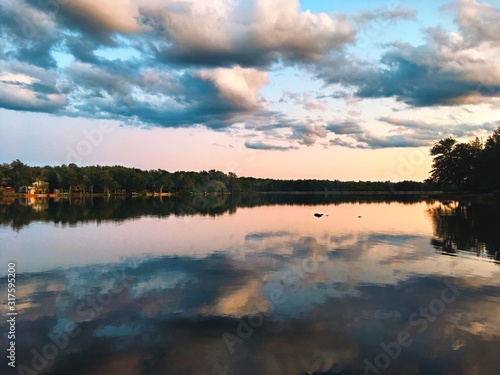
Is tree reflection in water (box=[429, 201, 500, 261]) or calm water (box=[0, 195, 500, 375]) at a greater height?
tree reflection in water (box=[429, 201, 500, 261])

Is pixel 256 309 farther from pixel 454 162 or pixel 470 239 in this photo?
pixel 454 162

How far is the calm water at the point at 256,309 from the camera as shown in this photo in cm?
1131

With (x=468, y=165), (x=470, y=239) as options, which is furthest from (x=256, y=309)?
(x=468, y=165)

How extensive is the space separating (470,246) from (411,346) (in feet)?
77.5

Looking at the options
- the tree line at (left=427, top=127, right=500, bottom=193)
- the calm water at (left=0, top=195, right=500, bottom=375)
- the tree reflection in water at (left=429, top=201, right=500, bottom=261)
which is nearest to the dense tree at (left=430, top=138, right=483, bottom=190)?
the tree line at (left=427, top=127, right=500, bottom=193)

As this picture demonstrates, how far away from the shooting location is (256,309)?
1592 centimetres

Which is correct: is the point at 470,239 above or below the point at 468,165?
below

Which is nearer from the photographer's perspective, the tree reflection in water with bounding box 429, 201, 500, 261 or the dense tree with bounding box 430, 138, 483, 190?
the tree reflection in water with bounding box 429, 201, 500, 261

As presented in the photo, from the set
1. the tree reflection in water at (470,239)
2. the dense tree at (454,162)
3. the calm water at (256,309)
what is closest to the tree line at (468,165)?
the dense tree at (454,162)

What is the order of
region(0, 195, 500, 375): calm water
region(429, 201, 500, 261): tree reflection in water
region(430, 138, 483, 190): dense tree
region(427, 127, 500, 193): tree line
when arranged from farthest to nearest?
1. region(430, 138, 483, 190): dense tree
2. region(427, 127, 500, 193): tree line
3. region(429, 201, 500, 261): tree reflection in water
4. region(0, 195, 500, 375): calm water

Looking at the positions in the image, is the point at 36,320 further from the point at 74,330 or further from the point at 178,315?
the point at 178,315

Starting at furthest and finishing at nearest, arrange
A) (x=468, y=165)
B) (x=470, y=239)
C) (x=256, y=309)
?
(x=468, y=165), (x=470, y=239), (x=256, y=309)

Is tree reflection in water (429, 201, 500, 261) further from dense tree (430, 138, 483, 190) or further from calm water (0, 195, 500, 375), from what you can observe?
dense tree (430, 138, 483, 190)

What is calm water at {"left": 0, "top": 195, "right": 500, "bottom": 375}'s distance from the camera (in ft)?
37.1
